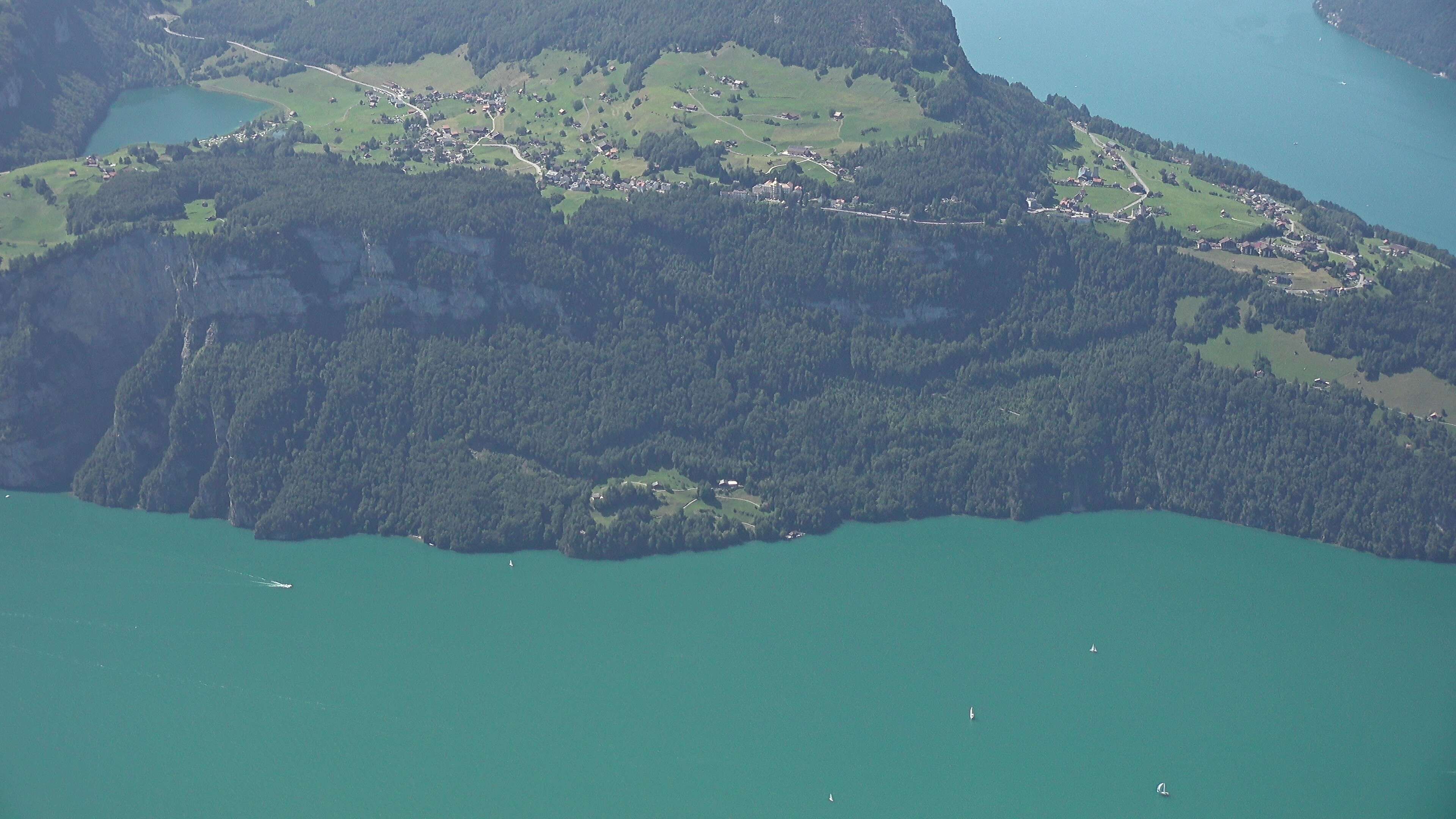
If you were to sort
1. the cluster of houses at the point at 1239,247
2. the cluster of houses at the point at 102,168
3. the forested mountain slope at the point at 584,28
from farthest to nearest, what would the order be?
the forested mountain slope at the point at 584,28 < the cluster of houses at the point at 1239,247 < the cluster of houses at the point at 102,168

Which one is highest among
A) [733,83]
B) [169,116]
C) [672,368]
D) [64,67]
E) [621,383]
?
[733,83]

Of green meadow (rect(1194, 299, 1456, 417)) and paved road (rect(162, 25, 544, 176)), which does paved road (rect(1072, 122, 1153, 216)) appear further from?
paved road (rect(162, 25, 544, 176))

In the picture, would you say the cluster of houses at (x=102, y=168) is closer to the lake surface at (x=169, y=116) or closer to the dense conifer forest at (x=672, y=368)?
the dense conifer forest at (x=672, y=368)

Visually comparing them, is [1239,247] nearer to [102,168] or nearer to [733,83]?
[733,83]

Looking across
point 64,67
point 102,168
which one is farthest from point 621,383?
point 64,67

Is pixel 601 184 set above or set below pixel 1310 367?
below

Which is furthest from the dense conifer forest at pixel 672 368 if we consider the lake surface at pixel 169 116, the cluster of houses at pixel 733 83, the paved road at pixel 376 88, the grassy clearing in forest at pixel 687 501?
the lake surface at pixel 169 116

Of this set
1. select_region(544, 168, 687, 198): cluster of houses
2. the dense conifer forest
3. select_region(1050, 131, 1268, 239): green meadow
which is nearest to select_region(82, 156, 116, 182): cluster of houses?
the dense conifer forest

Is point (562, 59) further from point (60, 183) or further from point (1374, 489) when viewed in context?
point (1374, 489)
